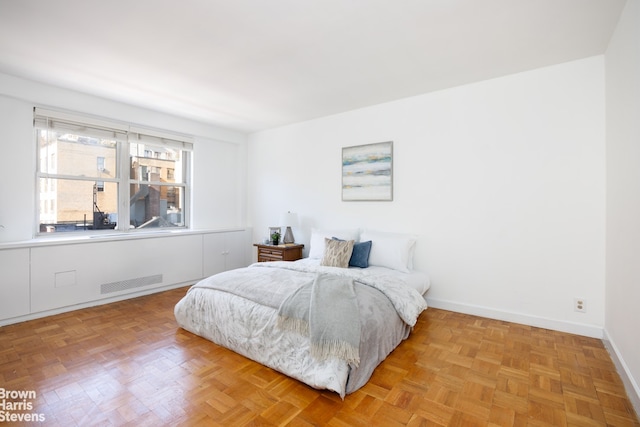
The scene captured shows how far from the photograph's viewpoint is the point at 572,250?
8.85ft

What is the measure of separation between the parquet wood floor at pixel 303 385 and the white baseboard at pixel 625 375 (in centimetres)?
4

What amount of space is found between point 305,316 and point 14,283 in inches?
124

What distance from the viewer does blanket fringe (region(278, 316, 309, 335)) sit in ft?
6.41

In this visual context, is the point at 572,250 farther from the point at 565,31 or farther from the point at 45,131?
the point at 45,131

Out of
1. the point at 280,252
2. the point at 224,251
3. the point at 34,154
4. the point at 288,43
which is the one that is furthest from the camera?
the point at 224,251

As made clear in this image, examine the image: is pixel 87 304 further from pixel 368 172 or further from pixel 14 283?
pixel 368 172

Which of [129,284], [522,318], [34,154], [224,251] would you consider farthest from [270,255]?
[522,318]

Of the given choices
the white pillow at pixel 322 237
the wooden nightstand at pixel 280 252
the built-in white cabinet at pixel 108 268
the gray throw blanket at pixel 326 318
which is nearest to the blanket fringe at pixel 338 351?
the gray throw blanket at pixel 326 318

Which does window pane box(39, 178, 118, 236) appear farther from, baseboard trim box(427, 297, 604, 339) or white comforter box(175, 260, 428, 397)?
baseboard trim box(427, 297, 604, 339)

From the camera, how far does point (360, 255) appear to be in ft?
11.0

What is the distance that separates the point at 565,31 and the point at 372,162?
213cm

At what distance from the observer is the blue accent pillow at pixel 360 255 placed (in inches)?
131

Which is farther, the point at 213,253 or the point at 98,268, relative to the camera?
the point at 213,253

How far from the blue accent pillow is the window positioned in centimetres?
298
